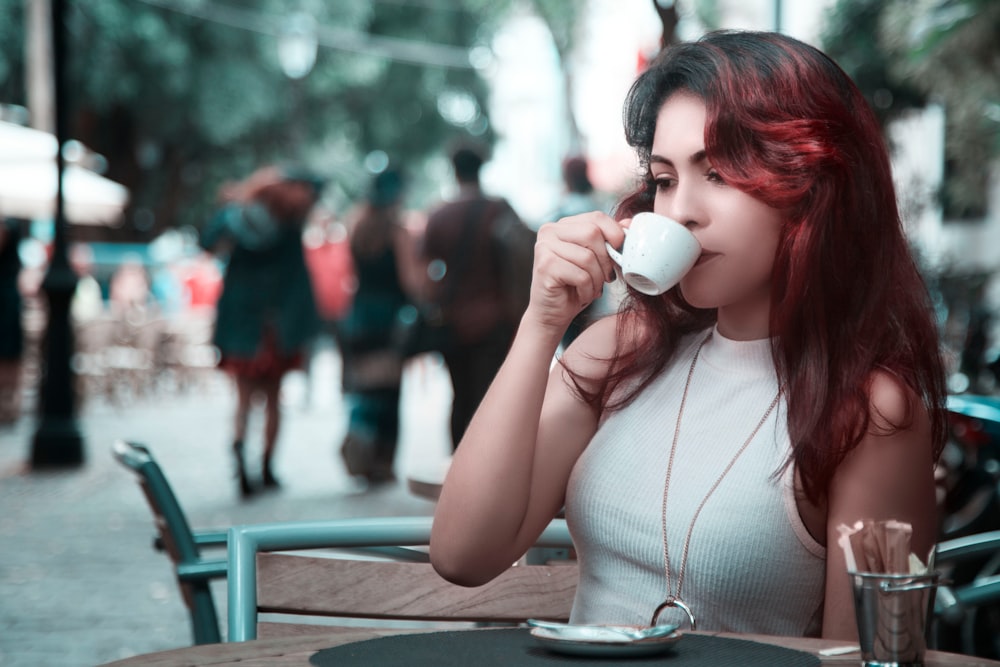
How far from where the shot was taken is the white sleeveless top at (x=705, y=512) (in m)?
1.96

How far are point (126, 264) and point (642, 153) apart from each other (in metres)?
26.2

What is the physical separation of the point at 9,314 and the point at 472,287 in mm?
6536

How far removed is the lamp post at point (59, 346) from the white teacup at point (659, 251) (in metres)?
8.89

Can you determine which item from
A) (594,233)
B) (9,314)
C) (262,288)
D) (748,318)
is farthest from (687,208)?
(9,314)

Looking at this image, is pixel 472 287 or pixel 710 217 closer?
pixel 710 217

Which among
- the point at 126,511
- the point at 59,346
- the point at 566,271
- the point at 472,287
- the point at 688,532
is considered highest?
the point at 472,287

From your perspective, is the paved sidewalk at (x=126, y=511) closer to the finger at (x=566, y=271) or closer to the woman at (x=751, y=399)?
the woman at (x=751, y=399)

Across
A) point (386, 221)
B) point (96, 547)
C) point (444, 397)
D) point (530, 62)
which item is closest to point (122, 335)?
point (444, 397)

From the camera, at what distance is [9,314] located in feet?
41.7

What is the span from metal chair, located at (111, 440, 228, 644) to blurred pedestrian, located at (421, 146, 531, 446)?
530cm

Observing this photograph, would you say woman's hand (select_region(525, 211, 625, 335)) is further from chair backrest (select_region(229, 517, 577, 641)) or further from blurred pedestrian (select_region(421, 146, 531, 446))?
blurred pedestrian (select_region(421, 146, 531, 446))

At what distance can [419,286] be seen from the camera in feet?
28.7

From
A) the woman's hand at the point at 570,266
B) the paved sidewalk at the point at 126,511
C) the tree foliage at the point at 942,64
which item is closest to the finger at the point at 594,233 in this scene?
the woman's hand at the point at 570,266

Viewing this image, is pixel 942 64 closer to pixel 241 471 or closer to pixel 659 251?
pixel 241 471
